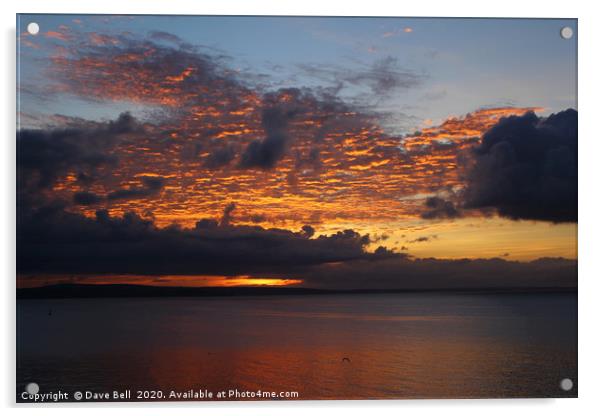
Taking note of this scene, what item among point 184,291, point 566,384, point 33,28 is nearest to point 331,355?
point 184,291

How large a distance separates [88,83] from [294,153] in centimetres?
156

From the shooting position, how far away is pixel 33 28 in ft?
16.6

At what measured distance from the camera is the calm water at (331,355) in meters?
5.00

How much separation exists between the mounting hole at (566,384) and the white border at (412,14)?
0.27 feet

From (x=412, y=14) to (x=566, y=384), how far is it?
284cm

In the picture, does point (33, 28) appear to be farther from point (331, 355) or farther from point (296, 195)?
point (331, 355)

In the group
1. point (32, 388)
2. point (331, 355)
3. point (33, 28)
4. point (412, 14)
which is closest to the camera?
point (32, 388)

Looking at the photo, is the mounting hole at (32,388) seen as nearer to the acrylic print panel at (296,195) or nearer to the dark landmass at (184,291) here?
the acrylic print panel at (296,195)

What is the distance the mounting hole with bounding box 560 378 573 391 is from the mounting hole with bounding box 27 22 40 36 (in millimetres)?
4437

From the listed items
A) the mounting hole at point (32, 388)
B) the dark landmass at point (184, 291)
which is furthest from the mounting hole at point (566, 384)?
the mounting hole at point (32, 388)

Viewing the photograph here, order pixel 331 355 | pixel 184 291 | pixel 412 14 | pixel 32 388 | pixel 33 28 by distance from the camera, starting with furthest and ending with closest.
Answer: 1. pixel 331 355
2. pixel 184 291
3. pixel 412 14
4. pixel 33 28
5. pixel 32 388

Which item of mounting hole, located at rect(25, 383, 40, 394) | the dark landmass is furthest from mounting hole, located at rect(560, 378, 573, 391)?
mounting hole, located at rect(25, 383, 40, 394)

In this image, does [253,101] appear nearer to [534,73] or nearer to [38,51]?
[38,51]

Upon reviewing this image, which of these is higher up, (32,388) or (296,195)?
(296,195)
